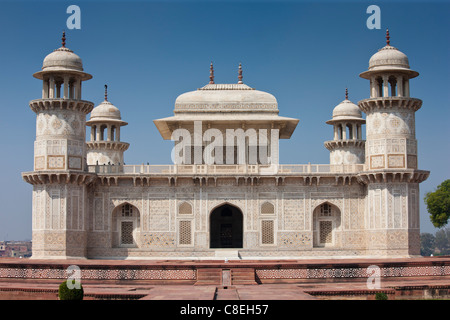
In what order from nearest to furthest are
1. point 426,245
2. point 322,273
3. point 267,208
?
point 322,273, point 267,208, point 426,245

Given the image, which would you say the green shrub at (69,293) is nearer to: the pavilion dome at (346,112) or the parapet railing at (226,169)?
the parapet railing at (226,169)

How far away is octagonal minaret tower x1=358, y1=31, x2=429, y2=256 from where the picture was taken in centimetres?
2556

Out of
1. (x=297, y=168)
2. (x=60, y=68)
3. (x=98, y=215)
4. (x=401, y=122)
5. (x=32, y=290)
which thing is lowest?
(x=32, y=290)

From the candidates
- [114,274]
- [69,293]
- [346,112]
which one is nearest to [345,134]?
[346,112]

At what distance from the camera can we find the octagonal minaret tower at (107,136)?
35.9 metres

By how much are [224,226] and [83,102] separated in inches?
343

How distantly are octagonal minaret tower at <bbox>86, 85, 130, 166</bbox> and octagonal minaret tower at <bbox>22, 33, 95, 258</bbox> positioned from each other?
30.0ft

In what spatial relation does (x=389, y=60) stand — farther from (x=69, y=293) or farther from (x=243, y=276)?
(x=69, y=293)

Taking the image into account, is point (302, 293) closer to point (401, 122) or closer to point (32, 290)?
point (32, 290)

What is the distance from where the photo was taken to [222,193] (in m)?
27.5

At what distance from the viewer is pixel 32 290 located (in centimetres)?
1748

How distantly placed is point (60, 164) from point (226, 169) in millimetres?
6860

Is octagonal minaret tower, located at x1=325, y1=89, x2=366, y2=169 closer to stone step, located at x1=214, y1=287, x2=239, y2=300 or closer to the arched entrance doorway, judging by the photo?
the arched entrance doorway
